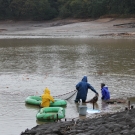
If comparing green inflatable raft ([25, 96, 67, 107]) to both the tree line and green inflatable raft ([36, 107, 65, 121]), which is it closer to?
green inflatable raft ([36, 107, 65, 121])

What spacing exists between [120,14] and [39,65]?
42854mm

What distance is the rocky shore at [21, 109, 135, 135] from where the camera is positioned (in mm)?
11359

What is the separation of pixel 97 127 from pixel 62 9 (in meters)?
68.7

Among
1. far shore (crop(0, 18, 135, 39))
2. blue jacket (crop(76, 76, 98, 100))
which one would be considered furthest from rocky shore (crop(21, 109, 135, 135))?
far shore (crop(0, 18, 135, 39))

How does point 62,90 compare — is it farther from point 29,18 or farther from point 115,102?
point 29,18

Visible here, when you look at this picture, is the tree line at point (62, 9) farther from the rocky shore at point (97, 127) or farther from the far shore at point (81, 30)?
the rocky shore at point (97, 127)

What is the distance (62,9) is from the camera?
7925 cm

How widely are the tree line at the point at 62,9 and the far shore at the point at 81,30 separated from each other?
2.20 metres

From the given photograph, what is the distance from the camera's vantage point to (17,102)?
18.1 metres

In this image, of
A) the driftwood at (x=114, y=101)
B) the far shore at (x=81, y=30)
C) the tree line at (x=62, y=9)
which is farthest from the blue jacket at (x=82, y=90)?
the tree line at (x=62, y=9)

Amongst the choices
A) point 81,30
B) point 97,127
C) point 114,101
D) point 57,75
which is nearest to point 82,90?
point 114,101

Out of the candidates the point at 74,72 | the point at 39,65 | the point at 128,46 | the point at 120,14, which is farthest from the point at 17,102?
the point at 120,14

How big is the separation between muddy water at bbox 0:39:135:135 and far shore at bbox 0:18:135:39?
15.8 m

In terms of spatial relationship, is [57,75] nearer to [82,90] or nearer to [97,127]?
[82,90]
